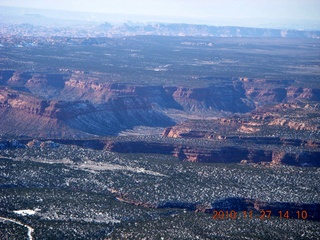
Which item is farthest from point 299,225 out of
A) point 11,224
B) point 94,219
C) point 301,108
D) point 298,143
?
point 301,108

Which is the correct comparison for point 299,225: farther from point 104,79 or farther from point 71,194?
point 104,79

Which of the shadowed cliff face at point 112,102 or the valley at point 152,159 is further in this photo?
the shadowed cliff face at point 112,102
